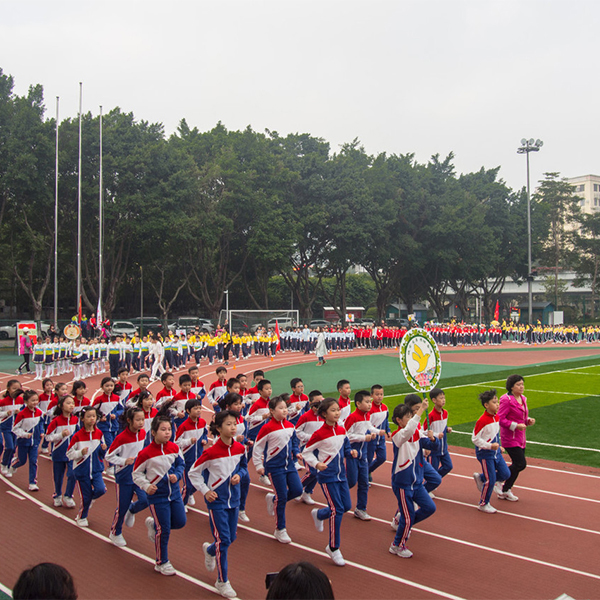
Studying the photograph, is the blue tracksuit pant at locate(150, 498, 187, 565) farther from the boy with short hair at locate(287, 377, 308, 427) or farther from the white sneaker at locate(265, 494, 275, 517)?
the boy with short hair at locate(287, 377, 308, 427)

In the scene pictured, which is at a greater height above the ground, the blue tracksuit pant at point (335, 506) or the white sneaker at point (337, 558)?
the blue tracksuit pant at point (335, 506)

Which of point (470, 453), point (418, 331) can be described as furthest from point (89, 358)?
point (418, 331)

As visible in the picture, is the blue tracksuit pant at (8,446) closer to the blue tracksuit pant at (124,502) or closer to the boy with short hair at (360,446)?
the blue tracksuit pant at (124,502)

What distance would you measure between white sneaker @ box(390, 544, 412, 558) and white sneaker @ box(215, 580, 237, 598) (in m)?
1.99

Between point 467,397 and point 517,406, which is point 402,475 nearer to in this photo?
point 517,406

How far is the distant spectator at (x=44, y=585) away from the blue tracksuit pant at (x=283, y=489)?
4.74 meters

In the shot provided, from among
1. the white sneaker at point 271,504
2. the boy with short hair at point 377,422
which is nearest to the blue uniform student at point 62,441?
the white sneaker at point 271,504

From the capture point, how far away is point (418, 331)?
26.5 feet

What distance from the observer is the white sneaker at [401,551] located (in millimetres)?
6754

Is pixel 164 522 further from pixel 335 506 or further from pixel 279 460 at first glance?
pixel 335 506

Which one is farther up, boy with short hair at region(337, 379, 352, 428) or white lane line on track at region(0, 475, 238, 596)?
Answer: boy with short hair at region(337, 379, 352, 428)

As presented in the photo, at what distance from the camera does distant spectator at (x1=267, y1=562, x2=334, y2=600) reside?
263 cm

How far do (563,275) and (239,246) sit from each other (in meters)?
46.6

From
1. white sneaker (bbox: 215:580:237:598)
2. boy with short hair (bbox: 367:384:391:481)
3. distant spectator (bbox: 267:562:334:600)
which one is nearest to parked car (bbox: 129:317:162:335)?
boy with short hair (bbox: 367:384:391:481)
